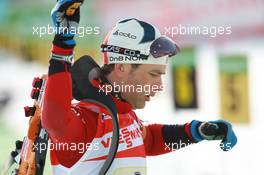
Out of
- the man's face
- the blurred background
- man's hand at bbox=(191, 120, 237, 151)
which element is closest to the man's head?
the man's face

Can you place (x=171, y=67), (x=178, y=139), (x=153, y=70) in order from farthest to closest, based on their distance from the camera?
(x=171, y=67) → (x=178, y=139) → (x=153, y=70)

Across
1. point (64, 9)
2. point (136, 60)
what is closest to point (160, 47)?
point (136, 60)

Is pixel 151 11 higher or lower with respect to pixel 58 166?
higher

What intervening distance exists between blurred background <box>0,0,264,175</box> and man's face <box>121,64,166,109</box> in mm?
2627

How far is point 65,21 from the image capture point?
7.42 ft

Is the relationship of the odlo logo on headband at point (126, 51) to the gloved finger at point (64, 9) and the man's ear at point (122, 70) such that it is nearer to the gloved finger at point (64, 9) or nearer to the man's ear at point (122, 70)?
the man's ear at point (122, 70)

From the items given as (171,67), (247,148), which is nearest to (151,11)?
(171,67)

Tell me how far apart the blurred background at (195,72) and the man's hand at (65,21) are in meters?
3.10

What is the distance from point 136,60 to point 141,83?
0.26ft

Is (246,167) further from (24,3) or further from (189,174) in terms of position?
(24,3)

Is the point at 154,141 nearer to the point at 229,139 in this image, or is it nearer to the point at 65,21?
the point at 229,139

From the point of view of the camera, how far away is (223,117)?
18.4 feet

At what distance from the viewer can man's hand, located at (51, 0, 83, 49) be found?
2.24m

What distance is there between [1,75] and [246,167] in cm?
204
